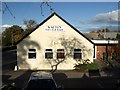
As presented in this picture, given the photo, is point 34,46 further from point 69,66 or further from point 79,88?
point 79,88

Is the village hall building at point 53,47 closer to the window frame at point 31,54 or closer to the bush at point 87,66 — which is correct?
the window frame at point 31,54

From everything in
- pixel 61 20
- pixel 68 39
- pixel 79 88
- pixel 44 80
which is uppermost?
pixel 61 20

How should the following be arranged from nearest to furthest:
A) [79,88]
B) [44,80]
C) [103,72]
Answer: [44,80] → [79,88] → [103,72]

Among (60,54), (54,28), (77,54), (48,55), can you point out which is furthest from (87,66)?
(54,28)

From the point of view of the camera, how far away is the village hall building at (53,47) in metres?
32.8

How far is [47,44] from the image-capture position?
33031 millimetres

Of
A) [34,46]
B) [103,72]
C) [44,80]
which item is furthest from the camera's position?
[34,46]

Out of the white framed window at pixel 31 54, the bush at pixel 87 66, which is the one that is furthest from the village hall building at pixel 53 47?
the bush at pixel 87 66

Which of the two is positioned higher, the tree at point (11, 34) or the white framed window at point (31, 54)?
the tree at point (11, 34)

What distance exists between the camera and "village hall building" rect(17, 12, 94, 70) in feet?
107

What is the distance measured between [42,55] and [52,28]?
11.0ft

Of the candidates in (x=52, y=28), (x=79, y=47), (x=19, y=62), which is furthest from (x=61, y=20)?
(x=19, y=62)

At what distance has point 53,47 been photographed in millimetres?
33031

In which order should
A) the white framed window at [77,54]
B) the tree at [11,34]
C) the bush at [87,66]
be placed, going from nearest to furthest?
the bush at [87,66], the white framed window at [77,54], the tree at [11,34]
